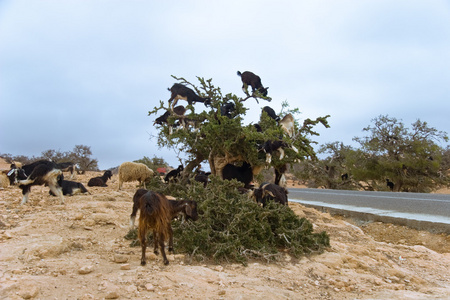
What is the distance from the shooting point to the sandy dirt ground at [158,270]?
362cm

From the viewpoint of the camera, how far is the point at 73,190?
35.6 ft

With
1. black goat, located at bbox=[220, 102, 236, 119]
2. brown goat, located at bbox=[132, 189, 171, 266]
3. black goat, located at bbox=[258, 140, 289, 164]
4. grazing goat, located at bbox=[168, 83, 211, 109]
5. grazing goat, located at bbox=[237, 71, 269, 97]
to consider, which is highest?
grazing goat, located at bbox=[237, 71, 269, 97]

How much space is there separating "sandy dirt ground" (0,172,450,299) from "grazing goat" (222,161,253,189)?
4.82m

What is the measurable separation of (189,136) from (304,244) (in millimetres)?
5749

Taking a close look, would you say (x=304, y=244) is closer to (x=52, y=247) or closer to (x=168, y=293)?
(x=168, y=293)

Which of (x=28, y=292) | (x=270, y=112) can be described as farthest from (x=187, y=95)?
(x=28, y=292)

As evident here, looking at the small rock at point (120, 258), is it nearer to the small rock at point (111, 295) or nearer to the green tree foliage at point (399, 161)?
the small rock at point (111, 295)

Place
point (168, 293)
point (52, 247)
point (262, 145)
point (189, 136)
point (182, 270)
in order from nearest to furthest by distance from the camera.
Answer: point (168, 293), point (182, 270), point (52, 247), point (262, 145), point (189, 136)

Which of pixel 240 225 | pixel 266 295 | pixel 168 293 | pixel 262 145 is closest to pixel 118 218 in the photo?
pixel 240 225

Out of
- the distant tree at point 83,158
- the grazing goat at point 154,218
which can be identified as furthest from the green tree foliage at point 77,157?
the grazing goat at point 154,218

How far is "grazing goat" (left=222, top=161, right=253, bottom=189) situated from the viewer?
1149cm

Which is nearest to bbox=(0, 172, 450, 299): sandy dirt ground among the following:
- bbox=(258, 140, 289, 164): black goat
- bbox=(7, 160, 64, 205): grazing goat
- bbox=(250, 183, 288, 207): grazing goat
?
bbox=(7, 160, 64, 205): grazing goat

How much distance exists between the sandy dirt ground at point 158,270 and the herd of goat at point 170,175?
53 cm

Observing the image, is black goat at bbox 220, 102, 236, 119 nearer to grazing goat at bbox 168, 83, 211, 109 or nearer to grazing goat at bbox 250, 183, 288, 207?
grazing goat at bbox 168, 83, 211, 109
